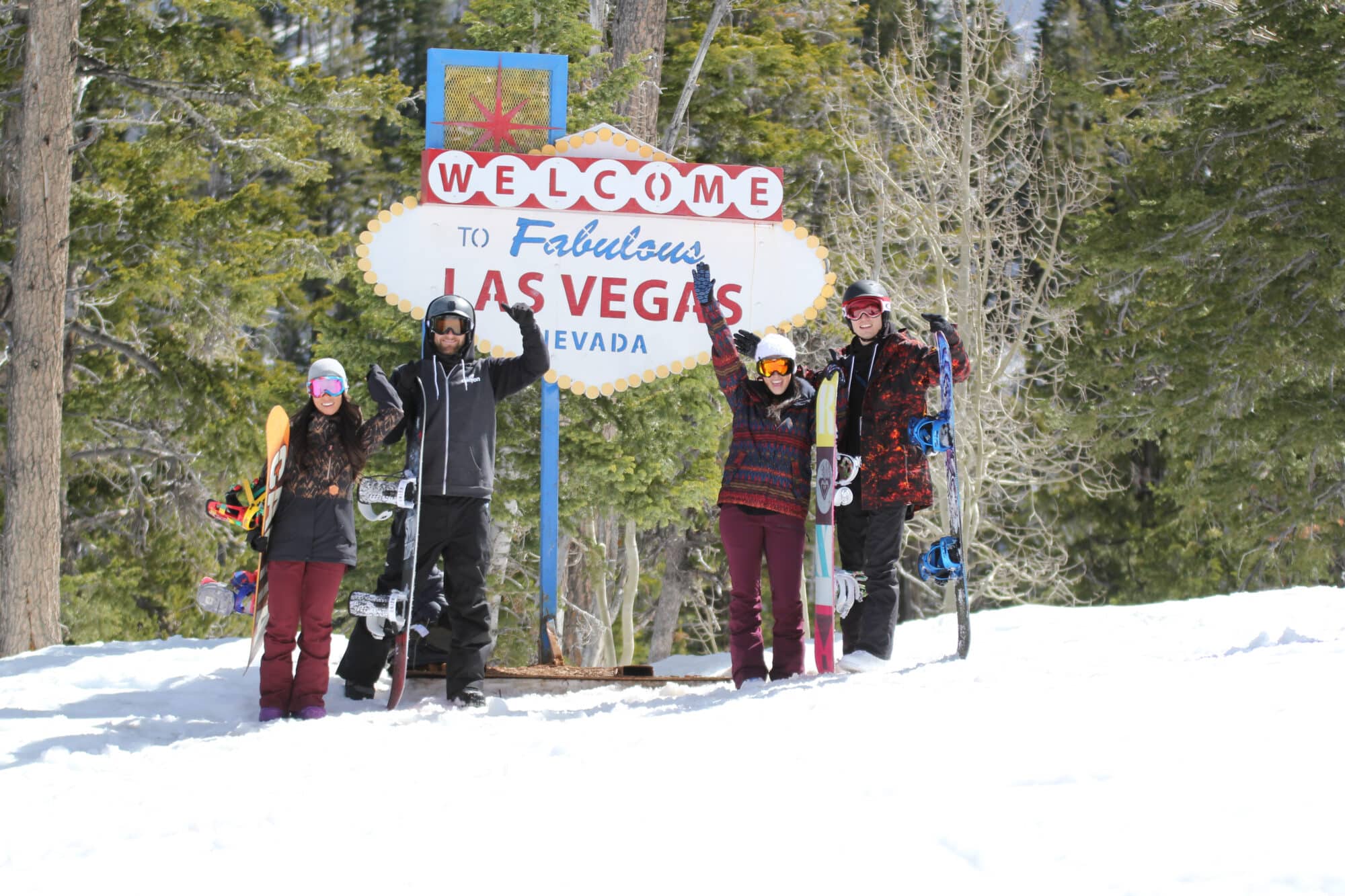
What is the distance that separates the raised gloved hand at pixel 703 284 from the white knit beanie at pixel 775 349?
0.35 metres

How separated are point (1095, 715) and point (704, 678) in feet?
8.75

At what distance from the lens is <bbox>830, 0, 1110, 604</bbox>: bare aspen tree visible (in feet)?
58.9

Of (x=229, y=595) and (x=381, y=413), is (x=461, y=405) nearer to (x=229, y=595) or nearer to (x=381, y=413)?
(x=381, y=413)

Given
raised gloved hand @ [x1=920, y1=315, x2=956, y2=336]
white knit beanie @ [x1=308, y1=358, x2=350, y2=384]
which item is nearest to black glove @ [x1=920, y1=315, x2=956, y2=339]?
raised gloved hand @ [x1=920, y1=315, x2=956, y2=336]

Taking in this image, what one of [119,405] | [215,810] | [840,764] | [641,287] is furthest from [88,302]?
[840,764]

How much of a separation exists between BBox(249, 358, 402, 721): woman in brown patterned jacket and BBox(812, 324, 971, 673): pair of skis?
1.85 metres

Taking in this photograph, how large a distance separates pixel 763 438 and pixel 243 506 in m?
2.27

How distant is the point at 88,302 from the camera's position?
13102 millimetres

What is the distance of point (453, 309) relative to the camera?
19.0 feet

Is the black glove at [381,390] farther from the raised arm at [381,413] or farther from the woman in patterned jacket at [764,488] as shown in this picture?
the woman in patterned jacket at [764,488]

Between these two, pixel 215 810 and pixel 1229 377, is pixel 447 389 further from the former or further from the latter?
pixel 1229 377

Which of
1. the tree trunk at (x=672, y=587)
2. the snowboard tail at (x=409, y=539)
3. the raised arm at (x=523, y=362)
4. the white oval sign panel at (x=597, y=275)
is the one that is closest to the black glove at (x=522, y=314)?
the raised arm at (x=523, y=362)

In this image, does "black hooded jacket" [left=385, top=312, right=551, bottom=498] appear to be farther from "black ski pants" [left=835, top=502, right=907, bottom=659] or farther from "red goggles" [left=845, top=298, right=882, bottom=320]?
"black ski pants" [left=835, top=502, right=907, bottom=659]

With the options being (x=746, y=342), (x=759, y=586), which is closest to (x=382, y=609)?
(x=759, y=586)
